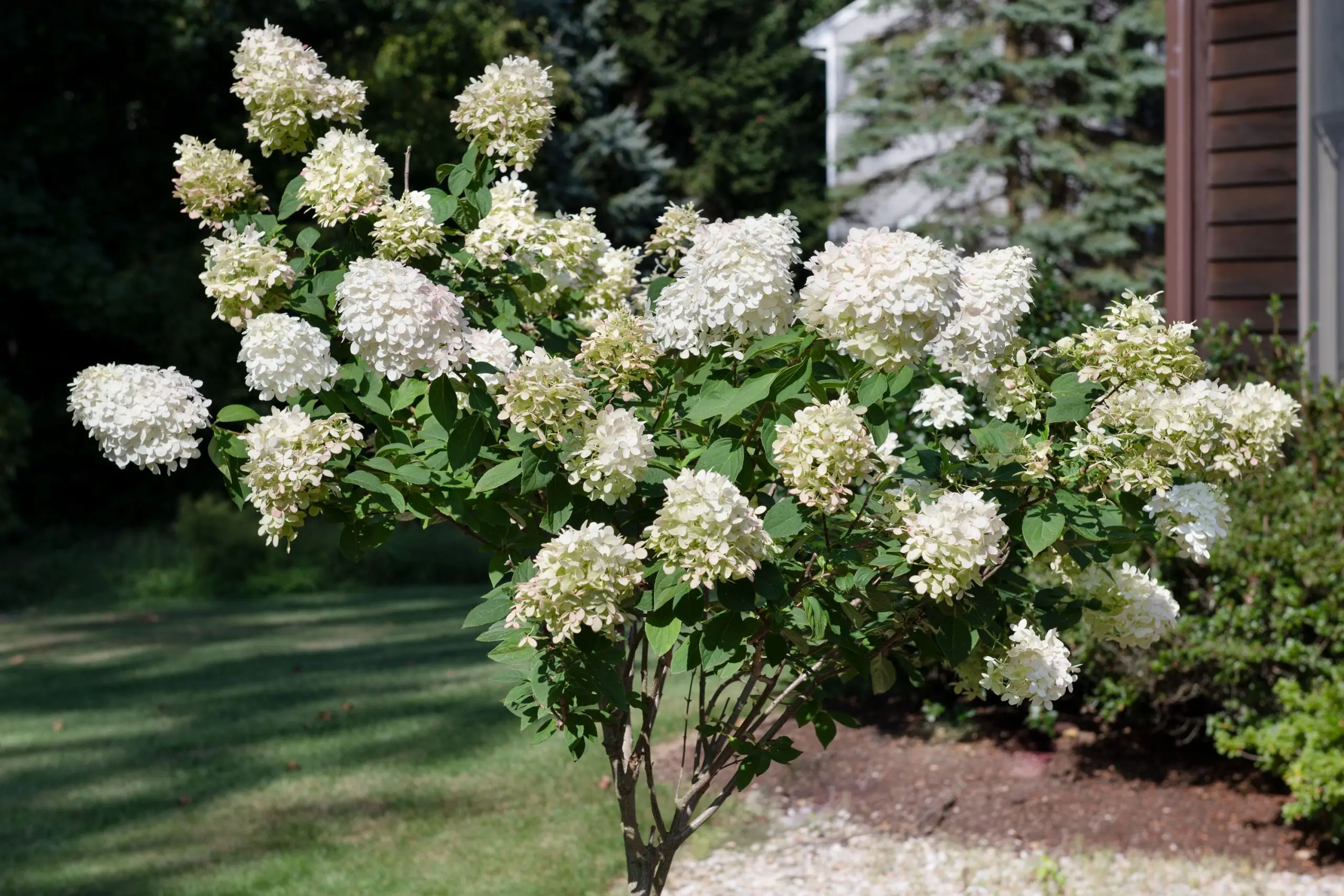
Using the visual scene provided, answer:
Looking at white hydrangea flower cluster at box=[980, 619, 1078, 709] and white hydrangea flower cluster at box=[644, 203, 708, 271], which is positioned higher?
white hydrangea flower cluster at box=[644, 203, 708, 271]

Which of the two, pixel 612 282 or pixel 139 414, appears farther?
pixel 612 282

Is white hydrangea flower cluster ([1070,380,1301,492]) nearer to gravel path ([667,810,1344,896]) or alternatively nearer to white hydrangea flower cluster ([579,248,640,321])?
white hydrangea flower cluster ([579,248,640,321])

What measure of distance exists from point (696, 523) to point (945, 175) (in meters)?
16.8

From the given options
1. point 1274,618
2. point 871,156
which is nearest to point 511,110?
point 1274,618

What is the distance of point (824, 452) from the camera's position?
72.4 inches

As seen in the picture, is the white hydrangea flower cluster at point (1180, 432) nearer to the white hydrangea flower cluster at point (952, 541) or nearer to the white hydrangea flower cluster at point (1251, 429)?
the white hydrangea flower cluster at point (1251, 429)

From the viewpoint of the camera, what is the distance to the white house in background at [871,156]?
A: 18.8 metres

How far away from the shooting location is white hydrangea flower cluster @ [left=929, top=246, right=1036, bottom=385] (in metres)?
1.99

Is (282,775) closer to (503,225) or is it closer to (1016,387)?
(503,225)

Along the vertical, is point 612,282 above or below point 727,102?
below

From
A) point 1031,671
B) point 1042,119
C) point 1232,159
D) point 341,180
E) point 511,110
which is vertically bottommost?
point 1031,671

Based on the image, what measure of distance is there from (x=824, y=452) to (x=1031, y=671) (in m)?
0.63

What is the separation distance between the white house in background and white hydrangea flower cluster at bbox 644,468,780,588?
16.8 metres

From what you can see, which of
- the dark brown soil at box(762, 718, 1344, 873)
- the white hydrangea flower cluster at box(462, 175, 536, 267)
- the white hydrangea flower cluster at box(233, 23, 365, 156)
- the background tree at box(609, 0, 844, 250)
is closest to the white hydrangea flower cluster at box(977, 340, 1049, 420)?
the white hydrangea flower cluster at box(462, 175, 536, 267)
